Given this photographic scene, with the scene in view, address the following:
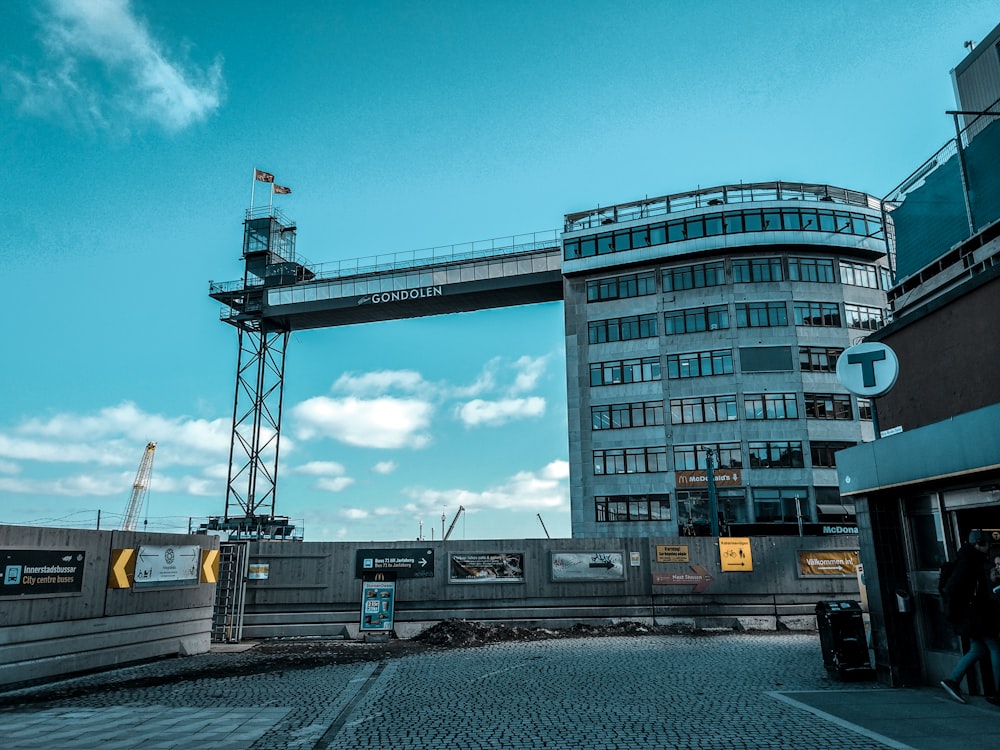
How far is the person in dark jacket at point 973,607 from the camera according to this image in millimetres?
9734

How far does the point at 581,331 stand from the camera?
50.0m

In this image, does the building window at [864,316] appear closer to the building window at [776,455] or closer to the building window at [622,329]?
the building window at [776,455]

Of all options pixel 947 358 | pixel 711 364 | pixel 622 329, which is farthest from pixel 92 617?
pixel 622 329

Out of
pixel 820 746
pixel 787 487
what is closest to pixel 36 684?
pixel 820 746

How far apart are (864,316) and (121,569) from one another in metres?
45.1

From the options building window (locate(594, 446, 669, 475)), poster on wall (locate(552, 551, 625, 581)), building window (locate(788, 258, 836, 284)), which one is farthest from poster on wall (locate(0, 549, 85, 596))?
building window (locate(788, 258, 836, 284))

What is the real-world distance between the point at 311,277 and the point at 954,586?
5165cm

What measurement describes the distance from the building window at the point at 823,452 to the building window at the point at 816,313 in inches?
301

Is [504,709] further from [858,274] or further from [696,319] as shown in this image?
[858,274]

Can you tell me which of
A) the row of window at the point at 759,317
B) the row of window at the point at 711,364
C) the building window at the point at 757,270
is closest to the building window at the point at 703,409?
the row of window at the point at 711,364

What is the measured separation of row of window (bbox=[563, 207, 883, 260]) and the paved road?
36.4 metres

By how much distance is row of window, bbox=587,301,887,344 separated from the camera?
1804 inches

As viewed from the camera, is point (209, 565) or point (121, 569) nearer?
point (121, 569)

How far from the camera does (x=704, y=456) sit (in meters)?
45.2
